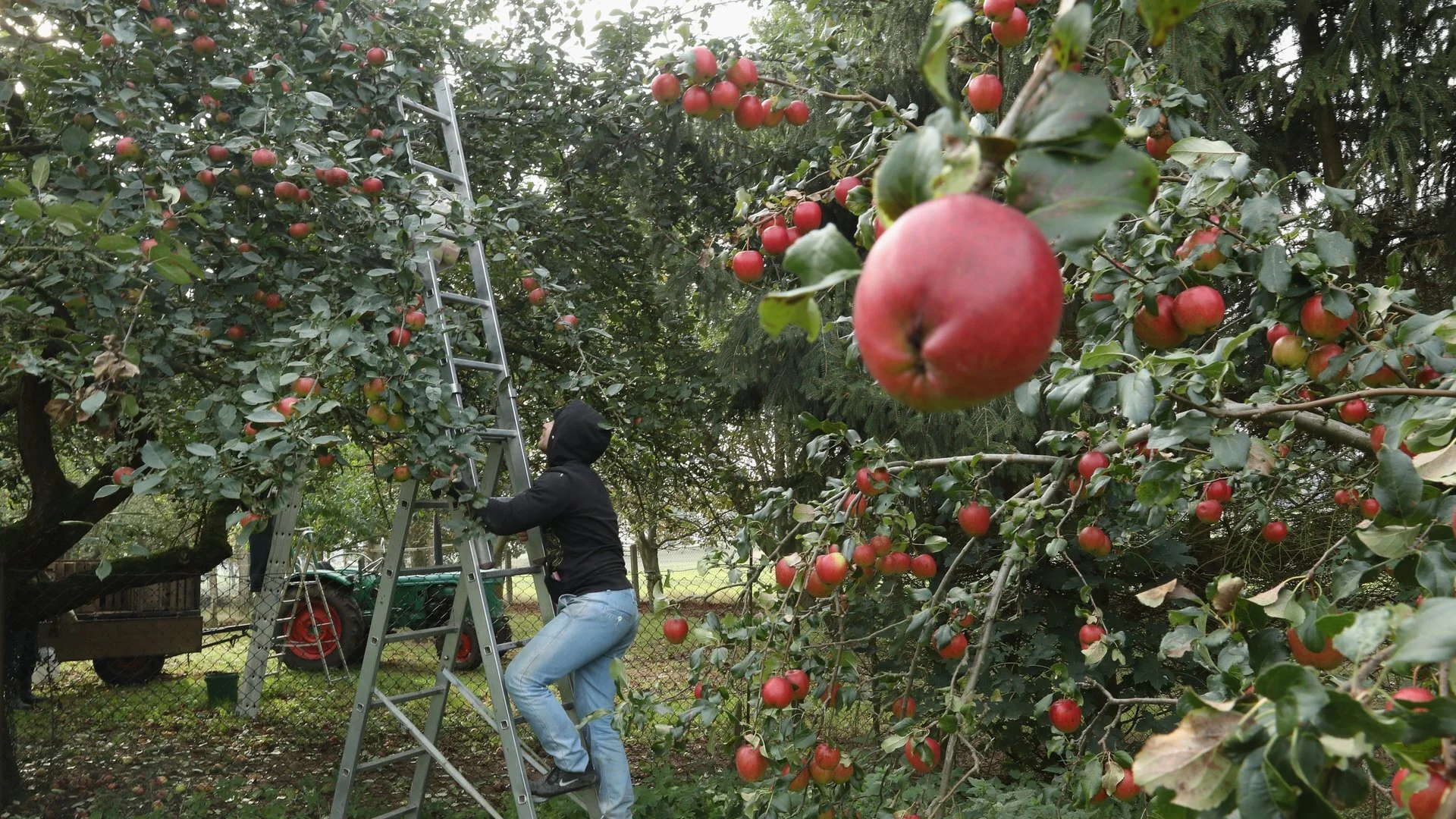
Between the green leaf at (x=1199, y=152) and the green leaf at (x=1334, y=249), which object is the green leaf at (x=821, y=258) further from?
the green leaf at (x=1199, y=152)

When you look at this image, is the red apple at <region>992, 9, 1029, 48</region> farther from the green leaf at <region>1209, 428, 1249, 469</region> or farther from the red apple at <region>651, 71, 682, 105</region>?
the green leaf at <region>1209, 428, 1249, 469</region>

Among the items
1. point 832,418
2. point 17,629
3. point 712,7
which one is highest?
point 712,7

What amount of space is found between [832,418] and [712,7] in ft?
7.13

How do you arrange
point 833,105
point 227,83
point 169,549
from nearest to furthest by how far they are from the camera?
point 227,83, point 833,105, point 169,549

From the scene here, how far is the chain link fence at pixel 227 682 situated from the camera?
215 inches

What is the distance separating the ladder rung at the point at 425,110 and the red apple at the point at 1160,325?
3133 mm

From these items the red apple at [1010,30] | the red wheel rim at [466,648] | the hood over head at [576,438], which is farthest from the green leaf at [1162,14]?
the red wheel rim at [466,648]

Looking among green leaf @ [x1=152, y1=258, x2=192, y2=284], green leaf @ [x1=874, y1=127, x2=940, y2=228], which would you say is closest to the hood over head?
green leaf @ [x1=152, y1=258, x2=192, y2=284]

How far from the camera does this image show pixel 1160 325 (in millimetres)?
1503

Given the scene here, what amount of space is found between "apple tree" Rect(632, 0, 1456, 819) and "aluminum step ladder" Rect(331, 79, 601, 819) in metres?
1.24

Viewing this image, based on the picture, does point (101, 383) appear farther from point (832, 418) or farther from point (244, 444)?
point (832, 418)

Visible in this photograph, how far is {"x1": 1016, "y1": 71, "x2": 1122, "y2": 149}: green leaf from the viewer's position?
556 millimetres

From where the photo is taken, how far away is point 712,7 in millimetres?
4828

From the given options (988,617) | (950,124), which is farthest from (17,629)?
(950,124)
